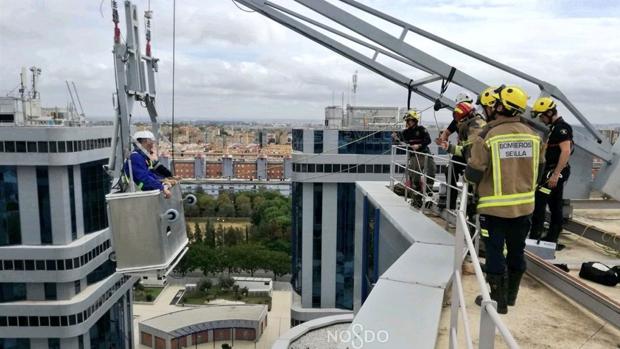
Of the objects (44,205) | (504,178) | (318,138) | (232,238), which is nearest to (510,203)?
(504,178)

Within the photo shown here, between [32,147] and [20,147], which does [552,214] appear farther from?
[20,147]

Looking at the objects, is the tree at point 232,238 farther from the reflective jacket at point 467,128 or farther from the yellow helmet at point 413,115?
the reflective jacket at point 467,128

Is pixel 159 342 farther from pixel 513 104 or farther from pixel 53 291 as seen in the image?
pixel 513 104

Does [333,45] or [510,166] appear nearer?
[510,166]

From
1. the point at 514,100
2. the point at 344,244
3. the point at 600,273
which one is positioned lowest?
the point at 344,244

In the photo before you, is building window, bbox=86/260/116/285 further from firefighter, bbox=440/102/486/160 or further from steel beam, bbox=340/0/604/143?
firefighter, bbox=440/102/486/160

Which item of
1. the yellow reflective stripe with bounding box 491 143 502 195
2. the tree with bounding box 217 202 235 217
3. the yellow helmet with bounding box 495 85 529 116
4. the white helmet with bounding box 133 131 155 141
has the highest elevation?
the yellow helmet with bounding box 495 85 529 116

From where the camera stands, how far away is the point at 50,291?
2123 centimetres

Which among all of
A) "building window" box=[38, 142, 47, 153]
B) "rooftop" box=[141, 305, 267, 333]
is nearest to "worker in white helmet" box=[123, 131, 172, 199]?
"building window" box=[38, 142, 47, 153]

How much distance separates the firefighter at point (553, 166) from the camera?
17.6 ft

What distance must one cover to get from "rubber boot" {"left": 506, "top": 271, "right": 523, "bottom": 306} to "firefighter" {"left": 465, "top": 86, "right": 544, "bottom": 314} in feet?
0.46

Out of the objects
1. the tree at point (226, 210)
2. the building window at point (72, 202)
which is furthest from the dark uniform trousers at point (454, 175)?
the tree at point (226, 210)

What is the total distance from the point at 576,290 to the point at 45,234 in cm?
2234

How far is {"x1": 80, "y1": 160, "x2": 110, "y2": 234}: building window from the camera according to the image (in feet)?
72.9
